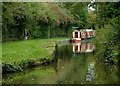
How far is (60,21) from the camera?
114ft

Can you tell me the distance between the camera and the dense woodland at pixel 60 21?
12.0 meters

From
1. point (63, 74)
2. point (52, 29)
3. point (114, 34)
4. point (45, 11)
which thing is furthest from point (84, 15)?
point (63, 74)

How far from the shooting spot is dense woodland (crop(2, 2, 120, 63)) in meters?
12.0

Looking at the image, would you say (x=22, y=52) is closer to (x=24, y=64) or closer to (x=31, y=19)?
(x=24, y=64)

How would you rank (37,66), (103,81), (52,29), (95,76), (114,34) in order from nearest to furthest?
(103,81)
(95,76)
(37,66)
(114,34)
(52,29)

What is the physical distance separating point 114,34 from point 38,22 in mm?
18101

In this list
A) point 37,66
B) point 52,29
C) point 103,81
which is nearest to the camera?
point 103,81

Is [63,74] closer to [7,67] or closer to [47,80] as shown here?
[47,80]

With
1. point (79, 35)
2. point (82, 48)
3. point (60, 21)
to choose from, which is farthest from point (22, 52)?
point (60, 21)

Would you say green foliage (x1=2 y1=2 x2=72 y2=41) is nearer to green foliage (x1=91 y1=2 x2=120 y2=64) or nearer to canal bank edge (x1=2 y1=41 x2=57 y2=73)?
canal bank edge (x1=2 y1=41 x2=57 y2=73)

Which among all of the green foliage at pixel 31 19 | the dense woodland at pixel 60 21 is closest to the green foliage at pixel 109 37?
the dense woodland at pixel 60 21

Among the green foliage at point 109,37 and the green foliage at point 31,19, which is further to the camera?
the green foliage at point 31,19

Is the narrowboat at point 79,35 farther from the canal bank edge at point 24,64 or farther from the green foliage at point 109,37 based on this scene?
the canal bank edge at point 24,64

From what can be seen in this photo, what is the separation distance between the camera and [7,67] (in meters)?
9.15
